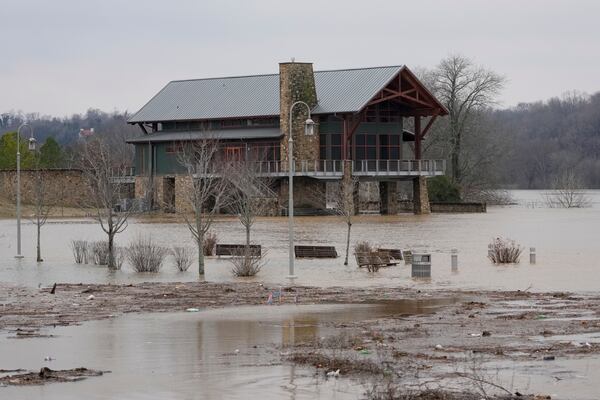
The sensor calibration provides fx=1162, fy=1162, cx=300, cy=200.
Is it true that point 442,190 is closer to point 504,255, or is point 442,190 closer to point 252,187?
point 252,187

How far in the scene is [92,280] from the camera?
35.7m

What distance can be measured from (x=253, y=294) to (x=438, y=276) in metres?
8.07

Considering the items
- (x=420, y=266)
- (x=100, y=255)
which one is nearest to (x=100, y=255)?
(x=100, y=255)

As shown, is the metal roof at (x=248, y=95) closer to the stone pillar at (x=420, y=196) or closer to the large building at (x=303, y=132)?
the large building at (x=303, y=132)

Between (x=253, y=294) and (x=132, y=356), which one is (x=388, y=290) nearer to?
(x=253, y=294)

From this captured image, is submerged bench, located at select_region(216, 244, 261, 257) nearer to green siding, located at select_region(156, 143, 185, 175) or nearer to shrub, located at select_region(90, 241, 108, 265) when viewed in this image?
shrub, located at select_region(90, 241, 108, 265)

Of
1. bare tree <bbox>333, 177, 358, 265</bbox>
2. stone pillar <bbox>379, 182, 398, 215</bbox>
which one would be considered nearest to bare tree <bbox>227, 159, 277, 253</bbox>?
bare tree <bbox>333, 177, 358, 265</bbox>

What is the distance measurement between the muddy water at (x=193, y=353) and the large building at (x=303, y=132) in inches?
2521

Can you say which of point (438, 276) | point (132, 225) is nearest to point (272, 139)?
point (132, 225)

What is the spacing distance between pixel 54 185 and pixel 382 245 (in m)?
56.6

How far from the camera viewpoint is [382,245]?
52812mm

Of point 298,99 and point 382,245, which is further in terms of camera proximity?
point 298,99

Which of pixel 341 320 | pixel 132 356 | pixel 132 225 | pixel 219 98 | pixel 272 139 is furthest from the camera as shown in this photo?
pixel 219 98

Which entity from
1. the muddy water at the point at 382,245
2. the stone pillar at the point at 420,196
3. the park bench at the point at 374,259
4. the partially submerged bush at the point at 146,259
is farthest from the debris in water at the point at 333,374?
the stone pillar at the point at 420,196
